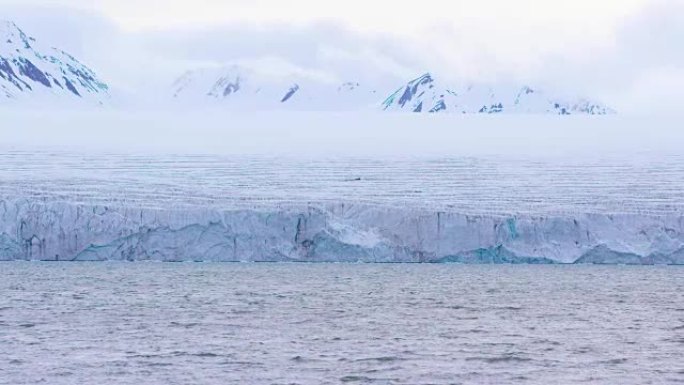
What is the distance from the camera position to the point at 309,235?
3838cm

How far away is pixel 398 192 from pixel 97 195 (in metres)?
9.30

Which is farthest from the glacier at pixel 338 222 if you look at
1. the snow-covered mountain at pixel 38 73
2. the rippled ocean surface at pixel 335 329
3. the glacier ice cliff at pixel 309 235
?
the snow-covered mountain at pixel 38 73

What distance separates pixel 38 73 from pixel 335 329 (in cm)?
14823

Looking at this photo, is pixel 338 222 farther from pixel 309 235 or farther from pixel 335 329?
pixel 335 329

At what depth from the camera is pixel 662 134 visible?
188ft

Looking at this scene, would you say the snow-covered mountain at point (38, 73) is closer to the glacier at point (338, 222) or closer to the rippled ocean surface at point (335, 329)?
the glacier at point (338, 222)

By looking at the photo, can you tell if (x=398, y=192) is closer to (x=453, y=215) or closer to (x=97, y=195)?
(x=453, y=215)

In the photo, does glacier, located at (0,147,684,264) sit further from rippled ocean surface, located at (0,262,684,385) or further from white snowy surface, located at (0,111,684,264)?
rippled ocean surface, located at (0,262,684,385)

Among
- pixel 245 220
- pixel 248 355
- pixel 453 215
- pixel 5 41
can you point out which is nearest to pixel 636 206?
pixel 453 215

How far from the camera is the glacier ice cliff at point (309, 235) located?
Answer: 37.5m

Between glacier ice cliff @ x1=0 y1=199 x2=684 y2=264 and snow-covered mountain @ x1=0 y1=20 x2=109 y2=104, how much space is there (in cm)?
11881

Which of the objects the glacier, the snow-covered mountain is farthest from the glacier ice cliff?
the snow-covered mountain

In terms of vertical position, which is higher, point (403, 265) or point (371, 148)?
point (371, 148)

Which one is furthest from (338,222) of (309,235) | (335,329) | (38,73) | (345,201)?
(38,73)
